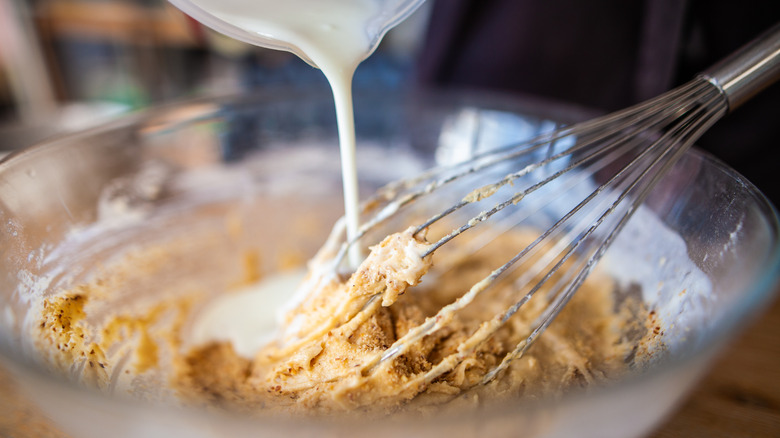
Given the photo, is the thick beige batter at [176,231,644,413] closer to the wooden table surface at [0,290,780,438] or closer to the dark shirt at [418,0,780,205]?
the wooden table surface at [0,290,780,438]

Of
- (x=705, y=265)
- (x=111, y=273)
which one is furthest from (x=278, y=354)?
(x=705, y=265)

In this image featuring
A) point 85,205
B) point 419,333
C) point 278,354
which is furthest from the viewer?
point 85,205

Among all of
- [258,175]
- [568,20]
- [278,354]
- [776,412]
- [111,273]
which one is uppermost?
[568,20]

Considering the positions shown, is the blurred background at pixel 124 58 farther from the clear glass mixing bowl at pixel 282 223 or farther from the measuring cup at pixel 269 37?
the measuring cup at pixel 269 37

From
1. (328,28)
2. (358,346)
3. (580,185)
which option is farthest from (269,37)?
(580,185)

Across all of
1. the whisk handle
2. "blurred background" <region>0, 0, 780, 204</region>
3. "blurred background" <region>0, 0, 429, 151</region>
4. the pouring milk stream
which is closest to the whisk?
the whisk handle

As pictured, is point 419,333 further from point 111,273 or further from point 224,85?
point 224,85

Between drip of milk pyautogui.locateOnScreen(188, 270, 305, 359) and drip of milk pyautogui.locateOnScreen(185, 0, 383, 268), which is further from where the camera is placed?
drip of milk pyautogui.locateOnScreen(188, 270, 305, 359)

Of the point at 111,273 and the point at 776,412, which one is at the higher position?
the point at 111,273
